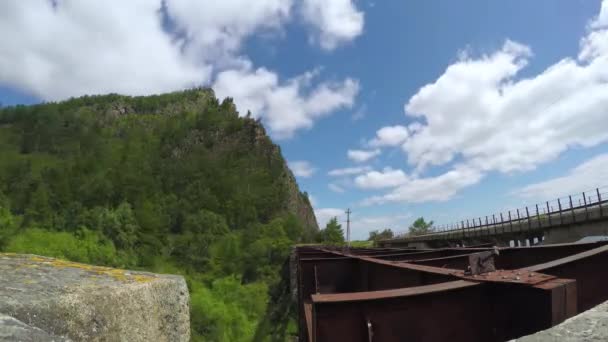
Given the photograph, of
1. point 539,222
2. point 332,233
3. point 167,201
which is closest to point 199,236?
point 167,201

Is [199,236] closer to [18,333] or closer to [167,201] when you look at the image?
[167,201]

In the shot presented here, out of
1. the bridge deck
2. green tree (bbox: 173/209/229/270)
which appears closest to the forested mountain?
green tree (bbox: 173/209/229/270)

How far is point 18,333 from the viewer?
1.40 m

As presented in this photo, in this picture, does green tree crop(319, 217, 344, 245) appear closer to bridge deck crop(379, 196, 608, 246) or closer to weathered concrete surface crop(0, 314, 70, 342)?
bridge deck crop(379, 196, 608, 246)

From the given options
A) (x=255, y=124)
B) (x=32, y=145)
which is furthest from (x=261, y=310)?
(x=32, y=145)

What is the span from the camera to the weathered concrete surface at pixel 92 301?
1.77m

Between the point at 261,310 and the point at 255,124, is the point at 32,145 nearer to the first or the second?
the point at 255,124

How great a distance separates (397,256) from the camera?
23.4 ft

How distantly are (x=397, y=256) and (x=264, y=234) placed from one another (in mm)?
61160

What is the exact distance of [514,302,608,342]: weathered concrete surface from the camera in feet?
5.39

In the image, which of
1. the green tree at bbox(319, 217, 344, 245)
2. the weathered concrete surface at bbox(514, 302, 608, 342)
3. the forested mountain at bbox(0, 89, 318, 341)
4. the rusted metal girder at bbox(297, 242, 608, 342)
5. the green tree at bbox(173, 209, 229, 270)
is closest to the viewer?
the weathered concrete surface at bbox(514, 302, 608, 342)

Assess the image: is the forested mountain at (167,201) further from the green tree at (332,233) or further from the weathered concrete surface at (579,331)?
the weathered concrete surface at (579,331)

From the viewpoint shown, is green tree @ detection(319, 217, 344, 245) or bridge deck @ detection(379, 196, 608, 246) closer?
bridge deck @ detection(379, 196, 608, 246)

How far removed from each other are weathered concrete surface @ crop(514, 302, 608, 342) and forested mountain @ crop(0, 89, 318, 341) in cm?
2444
